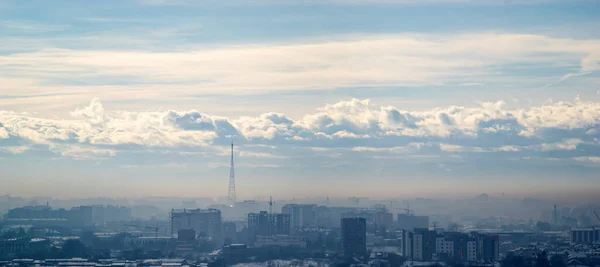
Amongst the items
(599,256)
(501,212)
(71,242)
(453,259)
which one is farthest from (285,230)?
(501,212)

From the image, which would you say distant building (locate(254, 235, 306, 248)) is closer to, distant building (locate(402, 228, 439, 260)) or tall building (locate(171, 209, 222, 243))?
tall building (locate(171, 209, 222, 243))

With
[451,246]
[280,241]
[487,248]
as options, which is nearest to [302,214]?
[280,241]

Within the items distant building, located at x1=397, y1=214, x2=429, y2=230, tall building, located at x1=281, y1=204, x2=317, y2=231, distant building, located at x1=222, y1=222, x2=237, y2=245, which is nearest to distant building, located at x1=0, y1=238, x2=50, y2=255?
distant building, located at x1=222, y1=222, x2=237, y2=245

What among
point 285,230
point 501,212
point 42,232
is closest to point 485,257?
point 285,230

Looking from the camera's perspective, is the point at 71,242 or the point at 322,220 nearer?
the point at 71,242

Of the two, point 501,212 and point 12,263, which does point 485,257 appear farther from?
point 501,212

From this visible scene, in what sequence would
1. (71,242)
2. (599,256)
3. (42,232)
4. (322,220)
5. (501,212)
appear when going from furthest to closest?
(501,212) < (322,220) < (42,232) < (71,242) < (599,256)

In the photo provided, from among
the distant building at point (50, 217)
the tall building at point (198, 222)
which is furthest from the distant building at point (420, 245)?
the distant building at point (50, 217)

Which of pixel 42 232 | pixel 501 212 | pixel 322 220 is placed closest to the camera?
pixel 42 232

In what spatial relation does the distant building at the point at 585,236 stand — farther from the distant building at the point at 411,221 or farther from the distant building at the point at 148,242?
the distant building at the point at 148,242
